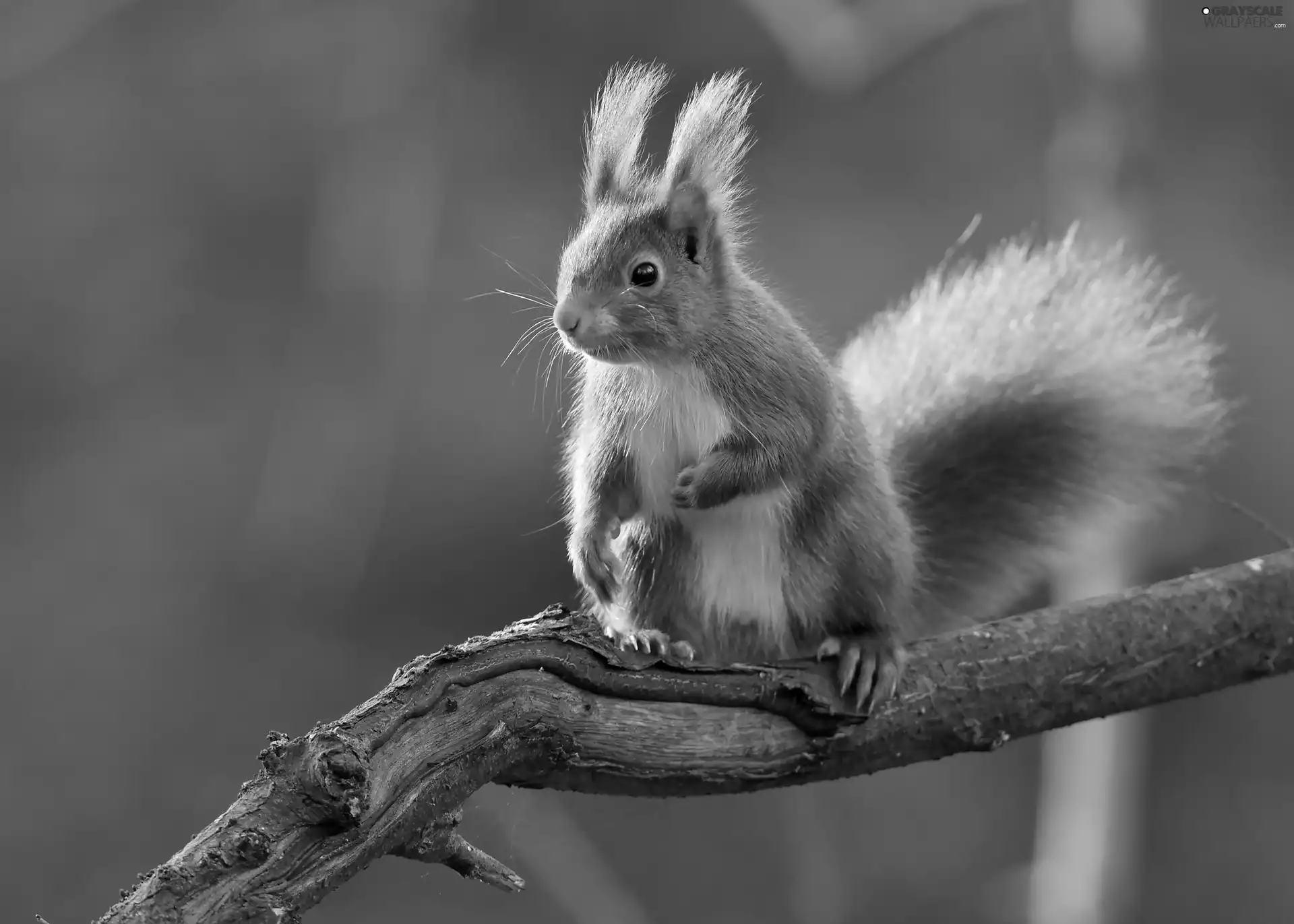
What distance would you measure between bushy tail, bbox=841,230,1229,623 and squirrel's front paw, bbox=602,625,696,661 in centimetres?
60

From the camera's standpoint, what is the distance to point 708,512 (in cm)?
178

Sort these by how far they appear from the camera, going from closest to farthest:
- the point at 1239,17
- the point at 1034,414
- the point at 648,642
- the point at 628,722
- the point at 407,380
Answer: the point at 628,722
the point at 648,642
the point at 1034,414
the point at 1239,17
the point at 407,380

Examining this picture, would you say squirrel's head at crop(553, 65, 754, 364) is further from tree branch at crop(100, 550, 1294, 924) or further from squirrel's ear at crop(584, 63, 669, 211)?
tree branch at crop(100, 550, 1294, 924)

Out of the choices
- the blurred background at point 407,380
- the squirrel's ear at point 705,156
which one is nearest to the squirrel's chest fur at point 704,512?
the squirrel's ear at point 705,156

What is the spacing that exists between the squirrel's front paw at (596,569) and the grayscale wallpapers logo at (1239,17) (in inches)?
104

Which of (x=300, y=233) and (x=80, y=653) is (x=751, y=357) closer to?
(x=300, y=233)

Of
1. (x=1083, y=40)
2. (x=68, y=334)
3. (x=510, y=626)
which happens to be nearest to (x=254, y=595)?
(x=68, y=334)

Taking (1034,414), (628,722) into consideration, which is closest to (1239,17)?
(1034,414)

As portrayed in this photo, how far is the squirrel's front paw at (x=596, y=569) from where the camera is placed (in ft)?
5.74

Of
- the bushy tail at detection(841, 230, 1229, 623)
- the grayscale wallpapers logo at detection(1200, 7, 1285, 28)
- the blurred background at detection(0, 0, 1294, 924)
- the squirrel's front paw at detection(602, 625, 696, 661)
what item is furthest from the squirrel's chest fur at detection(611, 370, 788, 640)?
the grayscale wallpapers logo at detection(1200, 7, 1285, 28)

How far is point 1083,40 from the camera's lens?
3658 millimetres

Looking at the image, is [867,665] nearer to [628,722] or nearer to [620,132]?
[628,722]

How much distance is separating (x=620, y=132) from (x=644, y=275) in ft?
0.95

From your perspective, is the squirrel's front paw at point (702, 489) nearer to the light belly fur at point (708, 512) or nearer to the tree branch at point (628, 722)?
the light belly fur at point (708, 512)
